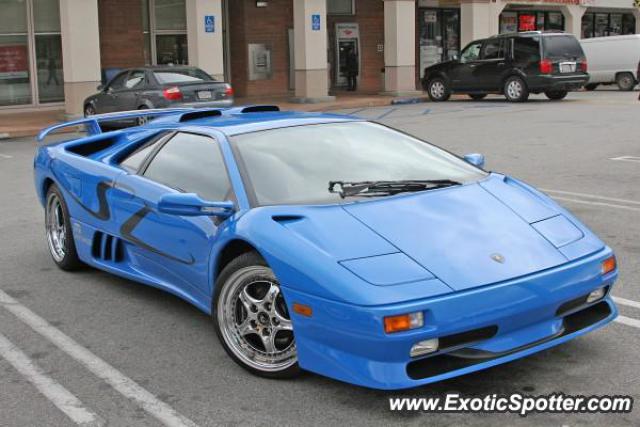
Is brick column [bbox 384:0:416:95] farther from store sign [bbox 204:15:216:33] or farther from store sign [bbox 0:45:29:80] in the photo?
store sign [bbox 0:45:29:80]

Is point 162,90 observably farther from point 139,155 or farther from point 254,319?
point 254,319

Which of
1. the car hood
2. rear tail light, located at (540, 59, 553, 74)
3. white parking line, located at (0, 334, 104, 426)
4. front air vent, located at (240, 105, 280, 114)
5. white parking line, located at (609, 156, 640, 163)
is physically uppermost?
rear tail light, located at (540, 59, 553, 74)

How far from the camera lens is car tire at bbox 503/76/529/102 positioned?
81.0ft

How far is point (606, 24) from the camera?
4194 centimetres

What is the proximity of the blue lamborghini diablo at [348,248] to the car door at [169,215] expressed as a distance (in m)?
0.01

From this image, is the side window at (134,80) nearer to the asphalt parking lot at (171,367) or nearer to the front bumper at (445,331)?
the asphalt parking lot at (171,367)

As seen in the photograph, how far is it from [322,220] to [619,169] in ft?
27.2

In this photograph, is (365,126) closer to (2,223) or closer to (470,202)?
(470,202)

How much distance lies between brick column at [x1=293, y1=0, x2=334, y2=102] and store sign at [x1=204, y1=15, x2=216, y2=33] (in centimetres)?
316

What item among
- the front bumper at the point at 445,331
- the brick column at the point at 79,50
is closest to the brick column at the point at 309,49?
the brick column at the point at 79,50

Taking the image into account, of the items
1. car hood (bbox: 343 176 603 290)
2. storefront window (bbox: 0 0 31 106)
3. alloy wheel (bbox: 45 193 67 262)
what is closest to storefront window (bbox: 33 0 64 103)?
storefront window (bbox: 0 0 31 106)

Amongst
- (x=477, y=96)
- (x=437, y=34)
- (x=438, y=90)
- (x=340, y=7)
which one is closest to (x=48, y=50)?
(x=340, y=7)

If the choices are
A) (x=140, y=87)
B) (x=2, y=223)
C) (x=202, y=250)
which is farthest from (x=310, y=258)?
(x=140, y=87)

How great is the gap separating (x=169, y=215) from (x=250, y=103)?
21.7 metres
